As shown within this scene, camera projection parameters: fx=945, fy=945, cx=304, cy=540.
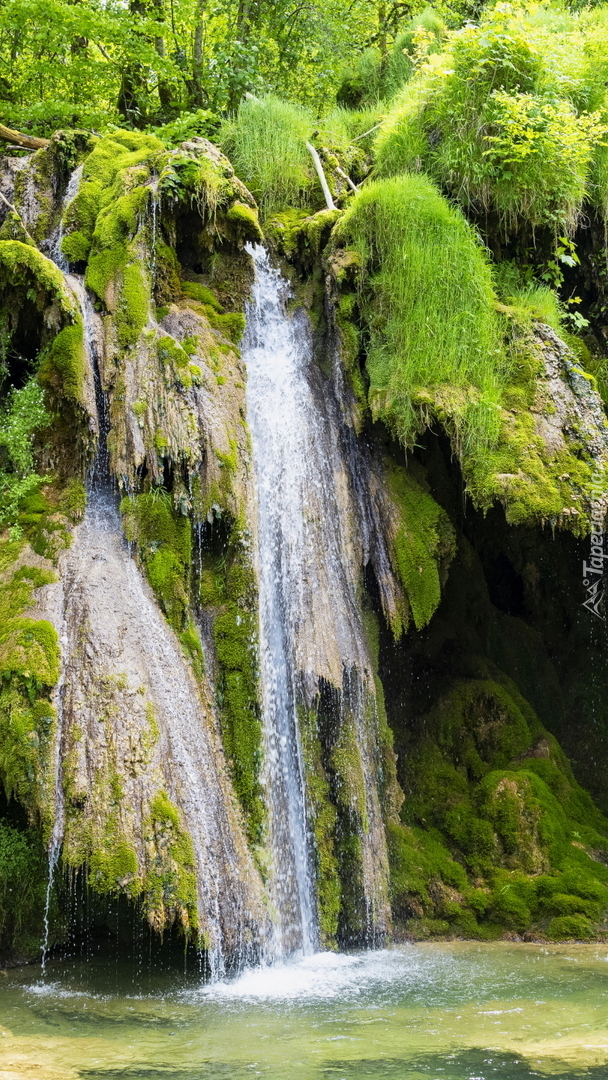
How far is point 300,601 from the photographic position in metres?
8.70

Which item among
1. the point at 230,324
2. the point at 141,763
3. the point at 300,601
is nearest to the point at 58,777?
the point at 141,763

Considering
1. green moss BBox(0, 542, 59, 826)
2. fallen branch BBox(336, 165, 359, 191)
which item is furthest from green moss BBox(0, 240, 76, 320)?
fallen branch BBox(336, 165, 359, 191)

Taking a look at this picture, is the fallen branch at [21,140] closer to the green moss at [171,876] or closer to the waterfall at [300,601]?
the waterfall at [300,601]

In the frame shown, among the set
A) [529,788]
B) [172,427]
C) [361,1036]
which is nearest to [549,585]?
[529,788]

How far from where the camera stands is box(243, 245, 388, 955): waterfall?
26.7 ft

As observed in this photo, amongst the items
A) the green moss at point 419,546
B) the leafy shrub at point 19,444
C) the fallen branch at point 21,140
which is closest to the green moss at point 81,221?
the leafy shrub at point 19,444

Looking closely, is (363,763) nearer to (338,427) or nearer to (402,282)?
(338,427)

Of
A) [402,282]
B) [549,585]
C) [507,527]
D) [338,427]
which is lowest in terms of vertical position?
[549,585]

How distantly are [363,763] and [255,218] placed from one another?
5675mm

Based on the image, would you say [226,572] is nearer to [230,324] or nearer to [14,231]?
[230,324]

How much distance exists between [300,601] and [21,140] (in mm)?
7433

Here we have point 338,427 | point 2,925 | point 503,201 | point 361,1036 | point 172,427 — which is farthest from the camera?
point 503,201

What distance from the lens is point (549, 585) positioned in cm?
1153

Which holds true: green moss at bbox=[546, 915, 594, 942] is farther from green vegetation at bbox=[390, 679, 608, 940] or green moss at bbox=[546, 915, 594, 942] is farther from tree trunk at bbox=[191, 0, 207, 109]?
tree trunk at bbox=[191, 0, 207, 109]
